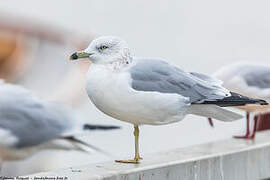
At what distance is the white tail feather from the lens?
2980 millimetres

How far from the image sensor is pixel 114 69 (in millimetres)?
2812

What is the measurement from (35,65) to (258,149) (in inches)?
303

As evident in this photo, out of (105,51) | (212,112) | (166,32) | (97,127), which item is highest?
(166,32)

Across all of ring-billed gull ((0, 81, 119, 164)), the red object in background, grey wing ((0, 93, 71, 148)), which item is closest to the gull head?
ring-billed gull ((0, 81, 119, 164))

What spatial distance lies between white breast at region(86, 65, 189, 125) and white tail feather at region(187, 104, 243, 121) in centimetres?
15

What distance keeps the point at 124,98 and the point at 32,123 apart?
1.26m

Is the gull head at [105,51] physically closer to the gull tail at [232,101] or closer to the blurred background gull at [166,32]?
the gull tail at [232,101]

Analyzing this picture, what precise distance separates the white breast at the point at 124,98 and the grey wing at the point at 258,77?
4.24 feet

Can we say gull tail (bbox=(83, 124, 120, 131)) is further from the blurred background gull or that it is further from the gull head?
the blurred background gull

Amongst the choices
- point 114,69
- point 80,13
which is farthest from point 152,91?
point 80,13

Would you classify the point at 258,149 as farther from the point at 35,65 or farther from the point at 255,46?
the point at 255,46

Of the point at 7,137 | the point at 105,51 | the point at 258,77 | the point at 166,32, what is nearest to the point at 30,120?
the point at 7,137

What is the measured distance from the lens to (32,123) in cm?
389

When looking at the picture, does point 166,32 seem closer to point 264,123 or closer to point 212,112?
point 264,123
